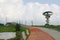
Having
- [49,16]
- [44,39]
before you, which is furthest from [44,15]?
[44,39]

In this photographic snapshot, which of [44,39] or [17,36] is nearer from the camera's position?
[17,36]

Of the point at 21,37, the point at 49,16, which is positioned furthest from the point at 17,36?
the point at 49,16

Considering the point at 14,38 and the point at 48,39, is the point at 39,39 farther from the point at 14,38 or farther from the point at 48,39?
the point at 14,38

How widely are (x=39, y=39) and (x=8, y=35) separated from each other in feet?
11.7

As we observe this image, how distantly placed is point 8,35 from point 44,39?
4.19m

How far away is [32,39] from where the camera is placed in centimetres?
2212

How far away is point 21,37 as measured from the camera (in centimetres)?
2064

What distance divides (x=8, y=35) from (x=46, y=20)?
46833mm

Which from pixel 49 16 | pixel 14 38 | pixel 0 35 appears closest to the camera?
pixel 14 38

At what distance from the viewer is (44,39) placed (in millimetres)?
22250

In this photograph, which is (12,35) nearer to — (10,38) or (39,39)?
(10,38)

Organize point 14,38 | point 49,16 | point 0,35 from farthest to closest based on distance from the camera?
point 49,16, point 0,35, point 14,38

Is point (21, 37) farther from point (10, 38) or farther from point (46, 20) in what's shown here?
point (46, 20)

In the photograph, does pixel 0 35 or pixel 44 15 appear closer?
pixel 0 35
